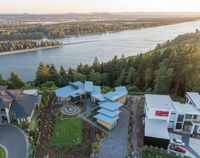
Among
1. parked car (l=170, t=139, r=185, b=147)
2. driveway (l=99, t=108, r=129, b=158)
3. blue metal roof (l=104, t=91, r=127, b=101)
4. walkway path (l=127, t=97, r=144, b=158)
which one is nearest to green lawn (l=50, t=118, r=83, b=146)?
driveway (l=99, t=108, r=129, b=158)

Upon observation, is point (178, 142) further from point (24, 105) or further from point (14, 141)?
point (24, 105)

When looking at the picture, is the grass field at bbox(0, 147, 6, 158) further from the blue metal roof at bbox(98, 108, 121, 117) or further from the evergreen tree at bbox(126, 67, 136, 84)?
the evergreen tree at bbox(126, 67, 136, 84)

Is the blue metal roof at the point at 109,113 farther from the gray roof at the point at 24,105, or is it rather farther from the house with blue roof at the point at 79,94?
the gray roof at the point at 24,105

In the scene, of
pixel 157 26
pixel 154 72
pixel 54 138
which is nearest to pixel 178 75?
pixel 154 72

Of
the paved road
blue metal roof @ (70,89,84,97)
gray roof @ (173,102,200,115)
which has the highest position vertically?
gray roof @ (173,102,200,115)

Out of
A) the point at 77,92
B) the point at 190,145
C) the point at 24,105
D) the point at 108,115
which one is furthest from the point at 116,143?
the point at 24,105
